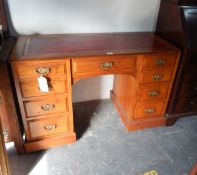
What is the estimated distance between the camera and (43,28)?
1646 mm

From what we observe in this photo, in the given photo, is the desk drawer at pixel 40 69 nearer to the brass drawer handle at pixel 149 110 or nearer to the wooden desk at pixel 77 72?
the wooden desk at pixel 77 72

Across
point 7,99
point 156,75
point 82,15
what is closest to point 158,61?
point 156,75

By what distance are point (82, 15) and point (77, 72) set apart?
609 mm

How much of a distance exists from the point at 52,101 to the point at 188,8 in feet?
4.13

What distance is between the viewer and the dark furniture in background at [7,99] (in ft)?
3.93

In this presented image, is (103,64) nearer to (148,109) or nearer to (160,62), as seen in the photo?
(160,62)

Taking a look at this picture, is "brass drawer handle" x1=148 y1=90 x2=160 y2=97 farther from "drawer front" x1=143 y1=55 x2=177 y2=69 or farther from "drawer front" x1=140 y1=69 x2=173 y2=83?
"drawer front" x1=143 y1=55 x2=177 y2=69

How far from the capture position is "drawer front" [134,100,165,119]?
1.71m

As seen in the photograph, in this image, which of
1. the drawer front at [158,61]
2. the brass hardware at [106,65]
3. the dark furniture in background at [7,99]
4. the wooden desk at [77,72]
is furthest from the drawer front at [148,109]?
the dark furniture in background at [7,99]

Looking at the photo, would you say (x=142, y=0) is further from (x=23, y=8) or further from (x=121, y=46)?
(x=23, y=8)

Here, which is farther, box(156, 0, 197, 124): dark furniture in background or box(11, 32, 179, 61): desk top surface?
box(156, 0, 197, 124): dark furniture in background

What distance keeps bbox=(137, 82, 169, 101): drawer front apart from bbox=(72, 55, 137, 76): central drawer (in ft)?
0.80

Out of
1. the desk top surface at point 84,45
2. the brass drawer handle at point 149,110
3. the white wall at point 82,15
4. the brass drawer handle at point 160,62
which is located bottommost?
the brass drawer handle at point 149,110

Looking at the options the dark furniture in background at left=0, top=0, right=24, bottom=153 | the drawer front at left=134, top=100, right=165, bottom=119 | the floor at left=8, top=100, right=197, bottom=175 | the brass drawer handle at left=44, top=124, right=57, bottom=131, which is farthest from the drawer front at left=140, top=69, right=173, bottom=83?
the dark furniture in background at left=0, top=0, right=24, bottom=153
